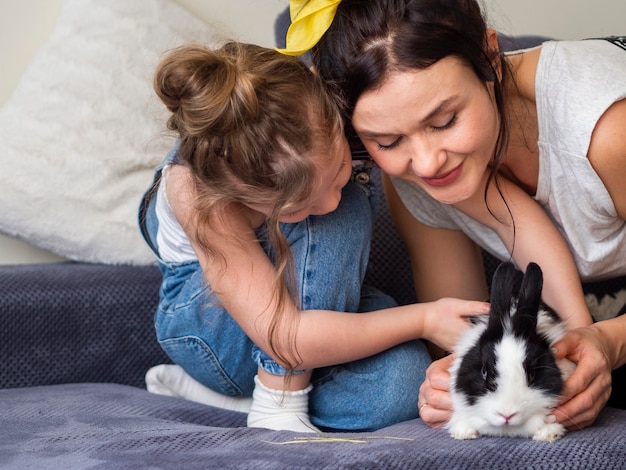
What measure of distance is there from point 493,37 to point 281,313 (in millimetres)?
540

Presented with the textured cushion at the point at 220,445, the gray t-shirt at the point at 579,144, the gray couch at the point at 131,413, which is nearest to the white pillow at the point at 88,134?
the gray couch at the point at 131,413

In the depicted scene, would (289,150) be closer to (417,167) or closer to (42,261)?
(417,167)

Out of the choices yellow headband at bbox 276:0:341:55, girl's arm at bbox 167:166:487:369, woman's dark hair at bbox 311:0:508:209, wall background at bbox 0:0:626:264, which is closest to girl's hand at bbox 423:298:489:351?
girl's arm at bbox 167:166:487:369

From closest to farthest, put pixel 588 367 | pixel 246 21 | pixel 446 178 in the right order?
pixel 588 367
pixel 446 178
pixel 246 21

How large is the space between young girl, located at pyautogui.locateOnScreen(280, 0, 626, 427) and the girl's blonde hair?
0.18 feet

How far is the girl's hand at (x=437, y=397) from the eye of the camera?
1193 millimetres

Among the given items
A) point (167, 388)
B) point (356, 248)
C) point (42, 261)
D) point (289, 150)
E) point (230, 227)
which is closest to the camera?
point (289, 150)

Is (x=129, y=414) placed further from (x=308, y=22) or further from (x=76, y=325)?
(x=308, y=22)

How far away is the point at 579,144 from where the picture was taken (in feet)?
4.25

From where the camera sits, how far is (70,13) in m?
1.96

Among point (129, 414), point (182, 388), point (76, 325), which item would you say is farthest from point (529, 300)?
point (76, 325)

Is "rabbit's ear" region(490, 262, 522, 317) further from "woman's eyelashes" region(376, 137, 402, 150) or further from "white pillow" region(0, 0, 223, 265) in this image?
"white pillow" region(0, 0, 223, 265)

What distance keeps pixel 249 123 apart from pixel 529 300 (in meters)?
0.46

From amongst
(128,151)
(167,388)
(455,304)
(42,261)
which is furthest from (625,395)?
(42,261)
